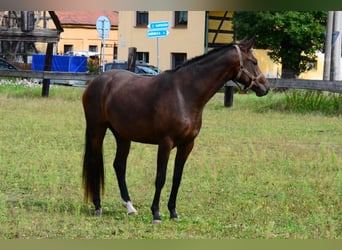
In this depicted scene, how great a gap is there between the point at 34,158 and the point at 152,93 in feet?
12.7

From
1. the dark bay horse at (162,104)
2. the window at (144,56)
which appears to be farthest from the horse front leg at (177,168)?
the window at (144,56)

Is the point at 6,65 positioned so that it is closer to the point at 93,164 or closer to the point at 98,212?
the point at 93,164

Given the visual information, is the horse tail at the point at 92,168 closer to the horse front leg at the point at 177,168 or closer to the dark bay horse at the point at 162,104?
the dark bay horse at the point at 162,104

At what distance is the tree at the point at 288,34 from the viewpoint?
27016mm

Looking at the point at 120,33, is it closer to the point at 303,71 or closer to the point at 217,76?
the point at 303,71

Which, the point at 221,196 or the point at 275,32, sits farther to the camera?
the point at 275,32

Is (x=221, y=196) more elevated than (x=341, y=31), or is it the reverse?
(x=341, y=31)

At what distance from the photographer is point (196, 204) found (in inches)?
247

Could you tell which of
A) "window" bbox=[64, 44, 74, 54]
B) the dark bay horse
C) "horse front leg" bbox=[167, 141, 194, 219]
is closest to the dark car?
"window" bbox=[64, 44, 74, 54]

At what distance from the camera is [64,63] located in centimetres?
3219

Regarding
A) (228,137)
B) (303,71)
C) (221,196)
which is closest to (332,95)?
(228,137)

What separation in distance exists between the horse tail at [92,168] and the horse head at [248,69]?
1.43 m

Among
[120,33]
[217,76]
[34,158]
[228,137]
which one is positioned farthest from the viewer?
[120,33]

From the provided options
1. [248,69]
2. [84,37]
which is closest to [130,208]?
[248,69]
